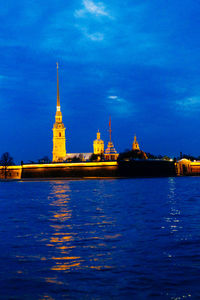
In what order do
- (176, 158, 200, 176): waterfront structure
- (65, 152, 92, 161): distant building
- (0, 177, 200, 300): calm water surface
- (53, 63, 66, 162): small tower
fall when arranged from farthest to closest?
(53, 63, 66, 162): small tower → (65, 152, 92, 161): distant building → (176, 158, 200, 176): waterfront structure → (0, 177, 200, 300): calm water surface

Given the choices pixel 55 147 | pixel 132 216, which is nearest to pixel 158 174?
pixel 55 147

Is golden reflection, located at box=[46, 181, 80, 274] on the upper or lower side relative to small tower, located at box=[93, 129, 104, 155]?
lower

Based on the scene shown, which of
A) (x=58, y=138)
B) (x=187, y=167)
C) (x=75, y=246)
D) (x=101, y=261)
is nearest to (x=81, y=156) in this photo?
(x=58, y=138)

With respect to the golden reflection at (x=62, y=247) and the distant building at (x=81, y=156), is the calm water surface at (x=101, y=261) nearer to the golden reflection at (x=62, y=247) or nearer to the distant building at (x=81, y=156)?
the golden reflection at (x=62, y=247)

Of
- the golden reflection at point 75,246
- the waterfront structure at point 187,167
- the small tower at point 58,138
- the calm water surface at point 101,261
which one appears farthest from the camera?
the small tower at point 58,138

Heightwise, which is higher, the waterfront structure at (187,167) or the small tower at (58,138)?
the small tower at (58,138)

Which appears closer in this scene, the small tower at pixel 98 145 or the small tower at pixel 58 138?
the small tower at pixel 58 138

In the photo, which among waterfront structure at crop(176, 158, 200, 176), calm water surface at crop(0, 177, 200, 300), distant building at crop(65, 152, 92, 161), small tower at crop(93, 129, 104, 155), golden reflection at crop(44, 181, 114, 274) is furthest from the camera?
small tower at crop(93, 129, 104, 155)

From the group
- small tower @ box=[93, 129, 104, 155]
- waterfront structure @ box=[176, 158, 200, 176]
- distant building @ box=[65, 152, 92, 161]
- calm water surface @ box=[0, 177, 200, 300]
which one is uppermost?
small tower @ box=[93, 129, 104, 155]

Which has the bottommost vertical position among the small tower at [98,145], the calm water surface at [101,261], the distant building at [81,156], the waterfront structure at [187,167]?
the calm water surface at [101,261]

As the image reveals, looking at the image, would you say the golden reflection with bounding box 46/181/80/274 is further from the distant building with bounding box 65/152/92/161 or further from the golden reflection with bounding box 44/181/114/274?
the distant building with bounding box 65/152/92/161

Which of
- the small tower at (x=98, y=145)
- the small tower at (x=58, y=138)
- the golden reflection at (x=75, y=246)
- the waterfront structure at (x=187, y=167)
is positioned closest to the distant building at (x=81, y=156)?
the small tower at (x=58, y=138)

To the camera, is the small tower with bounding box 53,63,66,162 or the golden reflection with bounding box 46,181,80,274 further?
the small tower with bounding box 53,63,66,162

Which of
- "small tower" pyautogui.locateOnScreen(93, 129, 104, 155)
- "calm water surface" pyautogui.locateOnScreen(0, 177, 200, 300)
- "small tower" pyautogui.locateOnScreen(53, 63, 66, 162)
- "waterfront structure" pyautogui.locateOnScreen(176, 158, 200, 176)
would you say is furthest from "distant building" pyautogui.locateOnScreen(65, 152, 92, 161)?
"calm water surface" pyautogui.locateOnScreen(0, 177, 200, 300)
